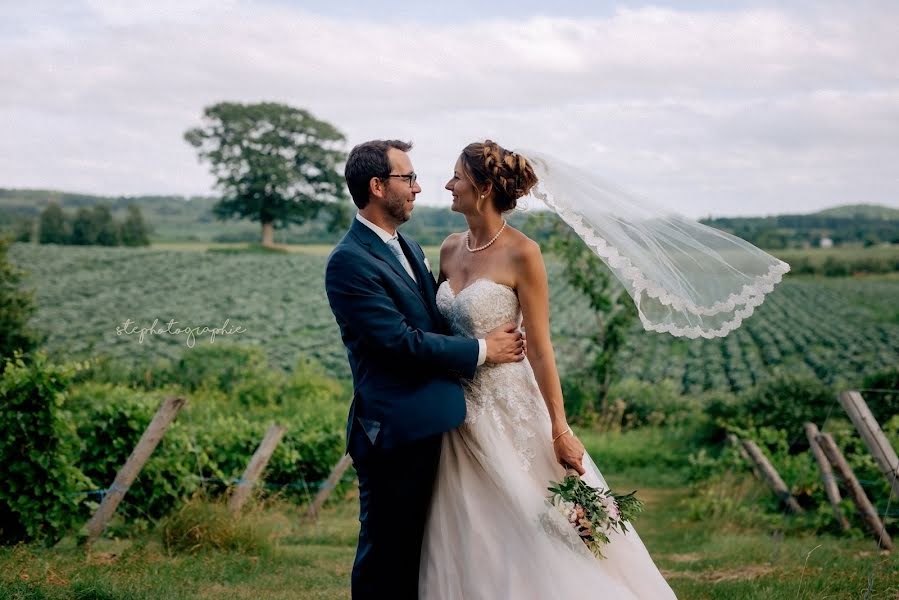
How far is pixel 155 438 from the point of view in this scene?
6723 mm

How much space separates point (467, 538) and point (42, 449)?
Answer: 4063mm

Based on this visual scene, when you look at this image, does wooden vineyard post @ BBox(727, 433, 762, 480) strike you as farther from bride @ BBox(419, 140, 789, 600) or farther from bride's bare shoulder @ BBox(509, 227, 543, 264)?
bride's bare shoulder @ BBox(509, 227, 543, 264)

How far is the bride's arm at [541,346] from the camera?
12.7 feet

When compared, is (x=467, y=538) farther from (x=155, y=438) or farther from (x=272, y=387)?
(x=272, y=387)

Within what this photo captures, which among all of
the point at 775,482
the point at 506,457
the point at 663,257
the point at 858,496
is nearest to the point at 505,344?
the point at 506,457

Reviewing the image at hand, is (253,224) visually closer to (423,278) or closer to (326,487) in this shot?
Result: (326,487)

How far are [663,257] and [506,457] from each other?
1329 mm

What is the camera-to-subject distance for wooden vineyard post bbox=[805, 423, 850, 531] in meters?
8.34

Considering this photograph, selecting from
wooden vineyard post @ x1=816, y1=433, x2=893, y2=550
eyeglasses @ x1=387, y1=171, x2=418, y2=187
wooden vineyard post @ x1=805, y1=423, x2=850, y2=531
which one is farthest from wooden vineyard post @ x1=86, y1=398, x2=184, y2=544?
wooden vineyard post @ x1=805, y1=423, x2=850, y2=531

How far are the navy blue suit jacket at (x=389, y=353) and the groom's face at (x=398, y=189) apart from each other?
17 centimetres

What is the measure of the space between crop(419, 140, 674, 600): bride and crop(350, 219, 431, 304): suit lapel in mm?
249

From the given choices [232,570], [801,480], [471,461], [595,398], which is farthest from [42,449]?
[595,398]

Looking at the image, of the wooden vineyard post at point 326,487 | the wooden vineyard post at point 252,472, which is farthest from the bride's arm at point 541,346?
the wooden vineyard post at point 326,487

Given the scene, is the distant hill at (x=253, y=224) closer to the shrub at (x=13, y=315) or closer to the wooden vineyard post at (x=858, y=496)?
the shrub at (x=13, y=315)
